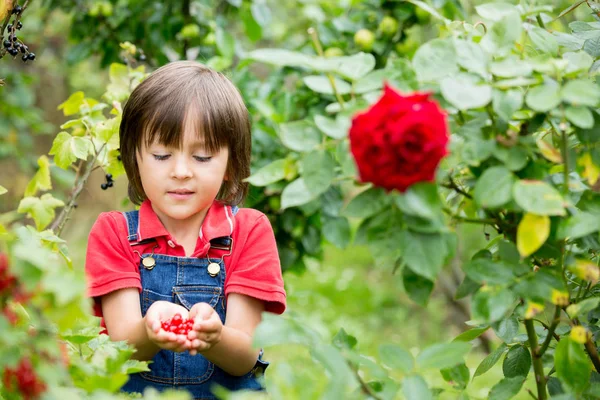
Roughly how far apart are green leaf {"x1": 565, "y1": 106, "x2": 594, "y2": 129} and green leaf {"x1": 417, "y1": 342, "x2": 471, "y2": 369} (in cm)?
42

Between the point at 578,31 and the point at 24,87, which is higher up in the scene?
the point at 578,31

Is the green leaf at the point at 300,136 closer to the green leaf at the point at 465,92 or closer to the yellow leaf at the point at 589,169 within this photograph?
the green leaf at the point at 465,92

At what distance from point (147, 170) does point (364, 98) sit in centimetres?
71

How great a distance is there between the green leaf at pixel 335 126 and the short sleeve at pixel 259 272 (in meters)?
0.65

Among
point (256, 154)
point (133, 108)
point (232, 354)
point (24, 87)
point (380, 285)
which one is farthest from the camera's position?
point (380, 285)

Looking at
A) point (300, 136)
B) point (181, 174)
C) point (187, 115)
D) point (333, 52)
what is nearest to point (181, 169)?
point (181, 174)

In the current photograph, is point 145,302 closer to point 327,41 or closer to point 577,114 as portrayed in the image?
point 577,114

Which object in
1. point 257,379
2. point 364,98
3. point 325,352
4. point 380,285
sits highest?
point 364,98

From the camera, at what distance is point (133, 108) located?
1.87m

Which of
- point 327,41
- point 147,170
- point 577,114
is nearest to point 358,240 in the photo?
point 577,114

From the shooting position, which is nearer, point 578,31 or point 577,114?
point 577,114

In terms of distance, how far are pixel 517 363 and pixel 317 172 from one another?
764 mm

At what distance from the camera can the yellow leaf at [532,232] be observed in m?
1.23

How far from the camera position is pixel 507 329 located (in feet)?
5.41
